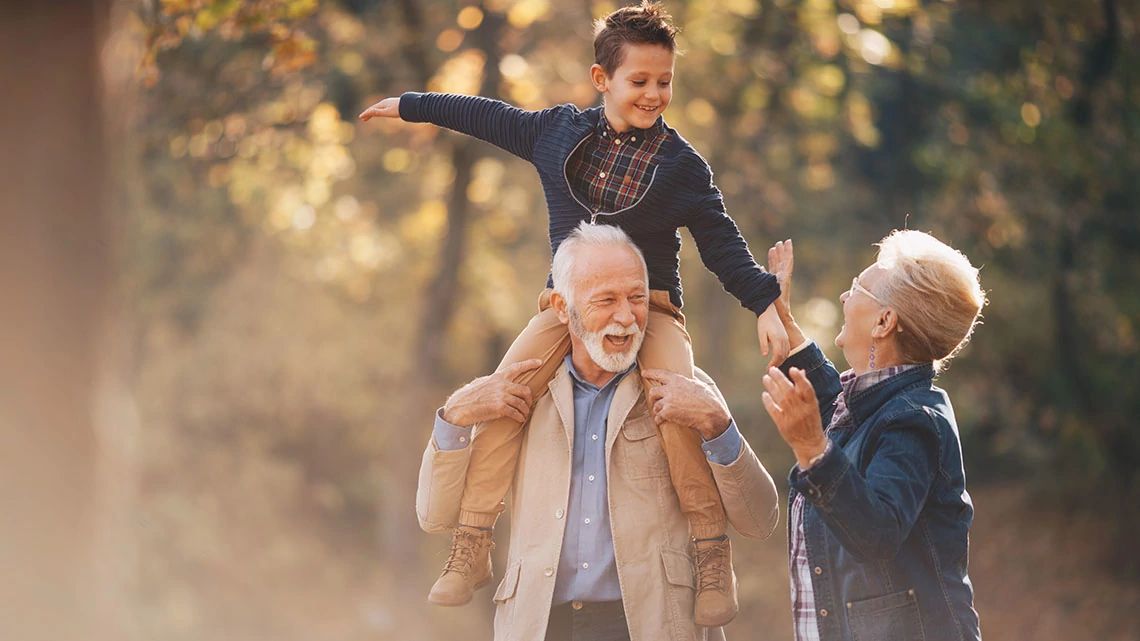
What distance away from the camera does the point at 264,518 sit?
68.8ft

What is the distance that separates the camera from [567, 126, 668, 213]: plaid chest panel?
12.9 ft

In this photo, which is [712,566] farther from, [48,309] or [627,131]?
[48,309]

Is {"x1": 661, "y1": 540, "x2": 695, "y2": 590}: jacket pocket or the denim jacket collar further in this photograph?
{"x1": 661, "y1": 540, "x2": 695, "y2": 590}: jacket pocket

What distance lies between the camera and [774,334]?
3.86m

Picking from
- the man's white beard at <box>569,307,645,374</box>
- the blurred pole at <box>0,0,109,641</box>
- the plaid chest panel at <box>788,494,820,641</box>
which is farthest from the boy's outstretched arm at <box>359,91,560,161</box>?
the blurred pole at <box>0,0,109,641</box>

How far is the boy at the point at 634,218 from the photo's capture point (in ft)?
12.6

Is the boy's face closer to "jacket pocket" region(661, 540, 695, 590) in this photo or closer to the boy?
the boy

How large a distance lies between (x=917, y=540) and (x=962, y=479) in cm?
20

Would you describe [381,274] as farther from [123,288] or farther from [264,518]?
[123,288]

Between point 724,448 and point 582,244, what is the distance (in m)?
0.70

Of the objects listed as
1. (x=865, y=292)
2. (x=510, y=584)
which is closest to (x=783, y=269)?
(x=865, y=292)

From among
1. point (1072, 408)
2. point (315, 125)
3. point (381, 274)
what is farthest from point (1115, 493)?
point (381, 274)

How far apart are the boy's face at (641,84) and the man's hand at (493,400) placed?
0.77m

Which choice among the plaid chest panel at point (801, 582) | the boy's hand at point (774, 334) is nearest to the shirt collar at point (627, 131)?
the boy's hand at point (774, 334)
